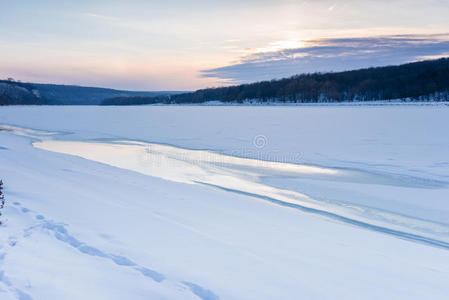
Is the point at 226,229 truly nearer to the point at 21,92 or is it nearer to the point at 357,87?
the point at 357,87

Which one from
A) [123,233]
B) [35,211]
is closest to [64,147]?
[35,211]

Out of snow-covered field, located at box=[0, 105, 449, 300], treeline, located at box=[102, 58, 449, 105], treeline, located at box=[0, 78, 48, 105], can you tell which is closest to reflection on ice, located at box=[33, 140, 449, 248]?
snow-covered field, located at box=[0, 105, 449, 300]

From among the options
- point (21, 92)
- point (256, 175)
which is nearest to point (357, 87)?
point (256, 175)

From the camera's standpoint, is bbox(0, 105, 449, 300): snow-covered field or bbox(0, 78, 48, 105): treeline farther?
bbox(0, 78, 48, 105): treeline

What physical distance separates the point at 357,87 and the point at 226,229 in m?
92.7

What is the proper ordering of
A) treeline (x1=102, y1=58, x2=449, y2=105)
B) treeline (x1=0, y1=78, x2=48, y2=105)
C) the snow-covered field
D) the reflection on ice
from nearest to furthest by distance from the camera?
1. the snow-covered field
2. the reflection on ice
3. treeline (x1=102, y1=58, x2=449, y2=105)
4. treeline (x1=0, y1=78, x2=48, y2=105)

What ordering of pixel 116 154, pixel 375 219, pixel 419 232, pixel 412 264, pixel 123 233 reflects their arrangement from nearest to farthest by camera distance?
pixel 412 264, pixel 123 233, pixel 419 232, pixel 375 219, pixel 116 154

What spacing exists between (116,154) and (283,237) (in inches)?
405

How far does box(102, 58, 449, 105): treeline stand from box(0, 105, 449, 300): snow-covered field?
2907 inches

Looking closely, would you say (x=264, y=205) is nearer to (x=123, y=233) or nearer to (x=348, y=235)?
(x=348, y=235)

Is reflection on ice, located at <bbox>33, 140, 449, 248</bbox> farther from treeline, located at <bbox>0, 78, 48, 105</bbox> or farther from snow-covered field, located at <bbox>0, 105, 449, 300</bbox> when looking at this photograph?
treeline, located at <bbox>0, 78, 48, 105</bbox>

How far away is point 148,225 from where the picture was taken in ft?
16.6

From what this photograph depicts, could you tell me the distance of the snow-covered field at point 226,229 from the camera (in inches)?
134

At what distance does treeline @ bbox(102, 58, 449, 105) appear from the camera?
80.0 m
